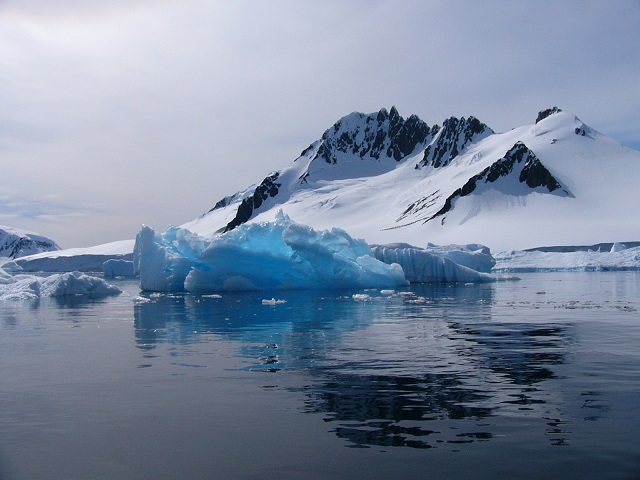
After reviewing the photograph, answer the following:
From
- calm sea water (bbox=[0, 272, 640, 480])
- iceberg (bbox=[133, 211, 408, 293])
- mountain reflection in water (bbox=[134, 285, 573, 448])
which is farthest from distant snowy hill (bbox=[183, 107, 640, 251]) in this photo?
calm sea water (bbox=[0, 272, 640, 480])

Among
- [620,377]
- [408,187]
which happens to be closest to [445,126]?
[408,187]

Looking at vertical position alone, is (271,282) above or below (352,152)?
below

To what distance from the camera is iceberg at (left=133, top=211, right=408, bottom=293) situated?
33.6m

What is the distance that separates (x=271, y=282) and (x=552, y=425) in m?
29.4

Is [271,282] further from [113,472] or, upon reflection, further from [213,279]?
[113,472]

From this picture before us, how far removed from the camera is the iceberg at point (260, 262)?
3356cm

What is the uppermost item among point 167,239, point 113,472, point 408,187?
point 408,187

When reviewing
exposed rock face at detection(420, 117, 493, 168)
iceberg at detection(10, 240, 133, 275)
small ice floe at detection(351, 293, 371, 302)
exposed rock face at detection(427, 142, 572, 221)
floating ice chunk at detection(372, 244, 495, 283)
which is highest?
exposed rock face at detection(420, 117, 493, 168)

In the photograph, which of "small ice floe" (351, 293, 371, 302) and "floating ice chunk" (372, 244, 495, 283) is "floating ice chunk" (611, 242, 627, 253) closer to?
"floating ice chunk" (372, 244, 495, 283)

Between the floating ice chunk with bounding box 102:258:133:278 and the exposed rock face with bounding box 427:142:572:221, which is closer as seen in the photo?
the floating ice chunk with bounding box 102:258:133:278

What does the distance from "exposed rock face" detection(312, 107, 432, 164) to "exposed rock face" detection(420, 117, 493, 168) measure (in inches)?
640

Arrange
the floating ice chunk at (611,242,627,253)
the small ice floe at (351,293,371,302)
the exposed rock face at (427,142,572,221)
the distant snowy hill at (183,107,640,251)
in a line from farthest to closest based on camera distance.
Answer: the exposed rock face at (427,142,572,221) < the distant snowy hill at (183,107,640,251) < the floating ice chunk at (611,242,627,253) < the small ice floe at (351,293,371,302)

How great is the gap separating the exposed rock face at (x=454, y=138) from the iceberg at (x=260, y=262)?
113171 millimetres

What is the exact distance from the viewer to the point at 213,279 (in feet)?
114
